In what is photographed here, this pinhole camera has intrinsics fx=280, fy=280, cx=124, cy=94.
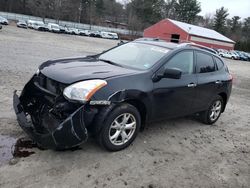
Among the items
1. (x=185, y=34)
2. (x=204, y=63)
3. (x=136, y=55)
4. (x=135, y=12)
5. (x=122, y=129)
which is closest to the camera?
(x=122, y=129)

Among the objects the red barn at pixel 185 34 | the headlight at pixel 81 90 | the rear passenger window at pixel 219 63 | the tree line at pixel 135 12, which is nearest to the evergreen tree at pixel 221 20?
the tree line at pixel 135 12

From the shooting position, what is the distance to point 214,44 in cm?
5641

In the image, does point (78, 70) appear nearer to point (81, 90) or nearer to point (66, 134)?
point (81, 90)

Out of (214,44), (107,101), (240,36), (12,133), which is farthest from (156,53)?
(240,36)

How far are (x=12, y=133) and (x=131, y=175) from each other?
6.76 ft

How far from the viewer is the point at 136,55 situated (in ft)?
17.0

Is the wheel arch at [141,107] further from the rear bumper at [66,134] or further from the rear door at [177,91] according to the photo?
the rear bumper at [66,134]

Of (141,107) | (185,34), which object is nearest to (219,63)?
(141,107)

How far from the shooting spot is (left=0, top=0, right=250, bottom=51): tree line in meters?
66.6

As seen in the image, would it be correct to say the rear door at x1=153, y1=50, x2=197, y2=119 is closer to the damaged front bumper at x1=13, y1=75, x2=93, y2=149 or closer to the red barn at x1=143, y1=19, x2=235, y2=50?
the damaged front bumper at x1=13, y1=75, x2=93, y2=149

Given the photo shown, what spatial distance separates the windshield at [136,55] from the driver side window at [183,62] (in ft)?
0.67

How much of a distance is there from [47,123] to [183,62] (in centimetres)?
272

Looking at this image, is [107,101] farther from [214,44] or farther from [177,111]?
[214,44]

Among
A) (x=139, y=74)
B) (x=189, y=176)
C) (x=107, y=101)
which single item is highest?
(x=139, y=74)
